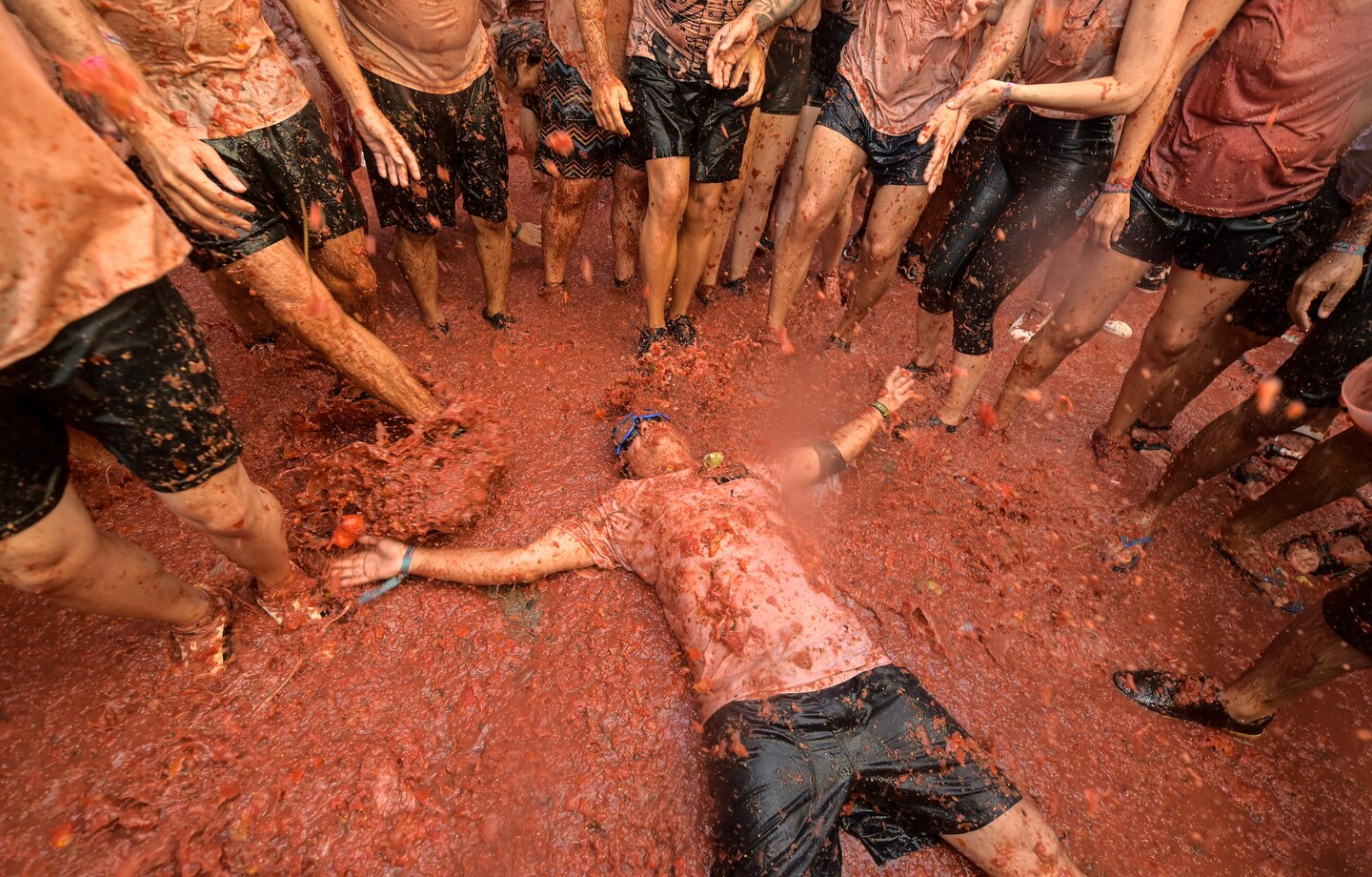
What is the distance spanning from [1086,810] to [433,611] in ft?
7.03

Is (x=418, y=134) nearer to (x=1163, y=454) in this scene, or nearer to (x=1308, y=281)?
(x=1308, y=281)

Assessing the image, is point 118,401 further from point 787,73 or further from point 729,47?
point 787,73

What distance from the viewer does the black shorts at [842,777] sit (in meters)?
1.49

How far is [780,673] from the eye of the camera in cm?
170

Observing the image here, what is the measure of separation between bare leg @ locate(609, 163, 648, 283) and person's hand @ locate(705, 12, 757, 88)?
0.76 metres

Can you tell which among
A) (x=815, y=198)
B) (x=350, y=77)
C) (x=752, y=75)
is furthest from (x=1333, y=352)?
(x=350, y=77)

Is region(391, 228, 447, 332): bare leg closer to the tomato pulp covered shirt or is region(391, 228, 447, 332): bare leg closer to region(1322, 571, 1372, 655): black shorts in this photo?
the tomato pulp covered shirt

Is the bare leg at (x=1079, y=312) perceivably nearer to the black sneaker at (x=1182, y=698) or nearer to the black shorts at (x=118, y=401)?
the black sneaker at (x=1182, y=698)

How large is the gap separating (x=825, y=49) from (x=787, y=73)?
69cm

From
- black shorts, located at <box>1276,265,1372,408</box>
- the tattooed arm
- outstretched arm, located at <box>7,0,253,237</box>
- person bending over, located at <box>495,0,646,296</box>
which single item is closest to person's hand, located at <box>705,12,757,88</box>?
the tattooed arm

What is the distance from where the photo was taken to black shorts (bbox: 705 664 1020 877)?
4.90 feet

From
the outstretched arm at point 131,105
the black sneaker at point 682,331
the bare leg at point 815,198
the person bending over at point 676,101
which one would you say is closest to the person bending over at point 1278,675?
the bare leg at point 815,198

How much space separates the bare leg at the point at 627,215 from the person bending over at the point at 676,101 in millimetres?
189

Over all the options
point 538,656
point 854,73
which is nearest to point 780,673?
point 538,656
